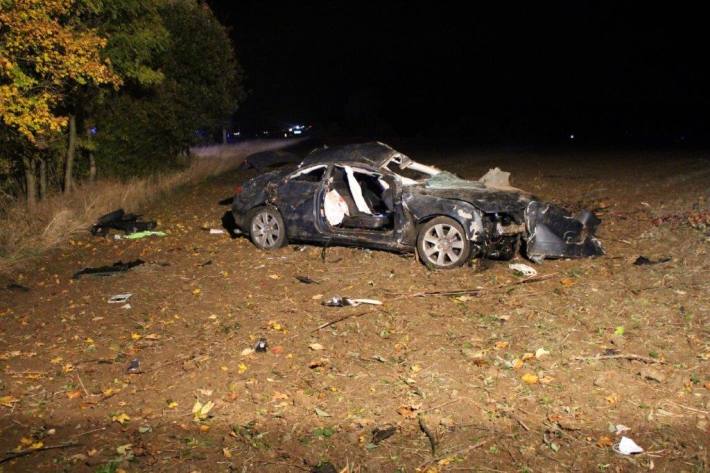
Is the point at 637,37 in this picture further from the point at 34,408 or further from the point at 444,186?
the point at 34,408

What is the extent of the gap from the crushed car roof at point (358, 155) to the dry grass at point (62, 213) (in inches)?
203

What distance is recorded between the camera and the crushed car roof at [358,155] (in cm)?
845

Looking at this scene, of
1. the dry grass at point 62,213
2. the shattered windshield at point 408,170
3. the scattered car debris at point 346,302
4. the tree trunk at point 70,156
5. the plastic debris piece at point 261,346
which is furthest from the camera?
the tree trunk at point 70,156

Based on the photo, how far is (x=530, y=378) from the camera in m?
4.88

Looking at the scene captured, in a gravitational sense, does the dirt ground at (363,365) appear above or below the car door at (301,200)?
below

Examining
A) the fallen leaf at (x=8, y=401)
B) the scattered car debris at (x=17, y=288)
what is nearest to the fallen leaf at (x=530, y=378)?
the fallen leaf at (x=8, y=401)

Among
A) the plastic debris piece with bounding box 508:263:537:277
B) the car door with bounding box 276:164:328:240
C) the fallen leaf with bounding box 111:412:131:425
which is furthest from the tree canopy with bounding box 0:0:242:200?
the plastic debris piece with bounding box 508:263:537:277

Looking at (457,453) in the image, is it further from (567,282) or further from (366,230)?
(366,230)

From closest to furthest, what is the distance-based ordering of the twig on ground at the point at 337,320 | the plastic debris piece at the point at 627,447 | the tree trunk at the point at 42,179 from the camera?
the plastic debris piece at the point at 627,447 → the twig on ground at the point at 337,320 → the tree trunk at the point at 42,179

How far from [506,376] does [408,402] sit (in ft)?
2.93

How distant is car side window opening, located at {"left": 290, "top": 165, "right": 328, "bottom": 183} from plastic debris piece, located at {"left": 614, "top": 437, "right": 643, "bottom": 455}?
19.4 ft

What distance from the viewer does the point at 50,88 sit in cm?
1157

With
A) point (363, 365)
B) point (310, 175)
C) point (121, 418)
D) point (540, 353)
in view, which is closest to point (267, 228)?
point (310, 175)

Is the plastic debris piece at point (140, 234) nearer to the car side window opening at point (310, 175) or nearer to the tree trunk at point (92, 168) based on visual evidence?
the car side window opening at point (310, 175)
